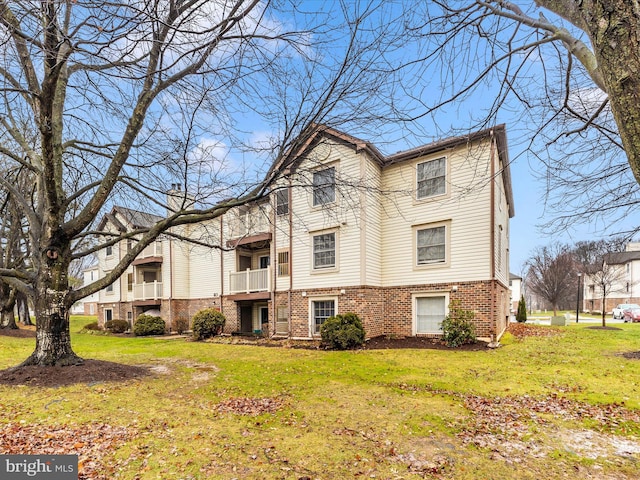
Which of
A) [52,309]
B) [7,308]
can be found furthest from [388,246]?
[7,308]

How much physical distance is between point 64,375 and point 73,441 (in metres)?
3.57

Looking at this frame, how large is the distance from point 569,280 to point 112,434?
42.5 metres

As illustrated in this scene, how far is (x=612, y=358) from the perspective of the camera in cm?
1011

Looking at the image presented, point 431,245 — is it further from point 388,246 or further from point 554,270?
point 554,270

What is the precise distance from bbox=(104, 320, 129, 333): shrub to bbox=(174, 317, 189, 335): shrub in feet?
14.6

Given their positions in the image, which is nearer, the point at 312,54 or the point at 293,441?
the point at 293,441

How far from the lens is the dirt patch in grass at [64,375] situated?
658cm

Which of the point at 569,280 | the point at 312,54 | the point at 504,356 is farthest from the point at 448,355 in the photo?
the point at 569,280

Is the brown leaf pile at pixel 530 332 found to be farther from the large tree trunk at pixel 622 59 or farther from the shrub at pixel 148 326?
the shrub at pixel 148 326

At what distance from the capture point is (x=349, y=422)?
4.99 meters

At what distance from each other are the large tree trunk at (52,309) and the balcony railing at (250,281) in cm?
955

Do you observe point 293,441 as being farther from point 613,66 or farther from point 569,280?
point 569,280

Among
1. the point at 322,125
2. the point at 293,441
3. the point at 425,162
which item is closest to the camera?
the point at 293,441

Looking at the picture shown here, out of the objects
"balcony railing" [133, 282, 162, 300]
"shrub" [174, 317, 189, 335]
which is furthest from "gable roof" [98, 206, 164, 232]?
"shrub" [174, 317, 189, 335]
